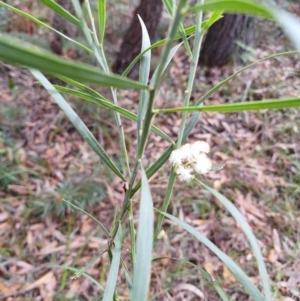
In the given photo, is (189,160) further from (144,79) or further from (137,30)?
(137,30)

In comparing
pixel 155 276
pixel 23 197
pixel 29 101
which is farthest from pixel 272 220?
pixel 29 101

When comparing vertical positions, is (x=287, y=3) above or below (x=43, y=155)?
above

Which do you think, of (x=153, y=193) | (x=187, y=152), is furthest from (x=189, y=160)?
(x=153, y=193)

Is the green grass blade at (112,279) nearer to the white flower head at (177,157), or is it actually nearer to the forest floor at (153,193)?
the white flower head at (177,157)

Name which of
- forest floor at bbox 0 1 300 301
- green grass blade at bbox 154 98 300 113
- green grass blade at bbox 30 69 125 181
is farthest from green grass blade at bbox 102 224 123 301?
forest floor at bbox 0 1 300 301

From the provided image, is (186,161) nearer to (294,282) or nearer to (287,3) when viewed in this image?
(294,282)

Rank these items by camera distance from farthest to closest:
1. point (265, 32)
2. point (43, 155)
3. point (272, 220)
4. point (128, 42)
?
1. point (265, 32)
2. point (128, 42)
3. point (43, 155)
4. point (272, 220)
